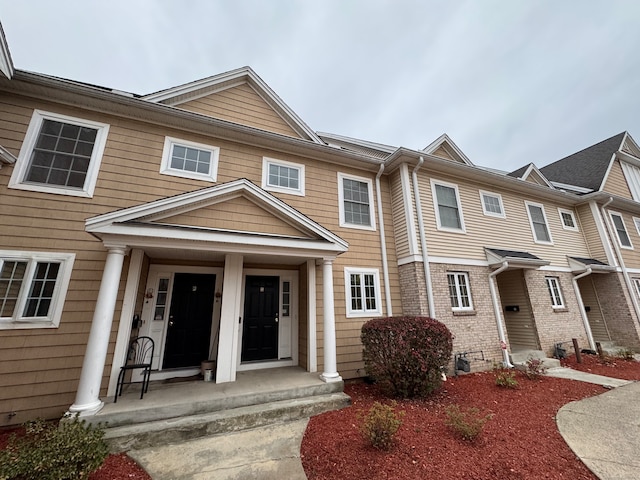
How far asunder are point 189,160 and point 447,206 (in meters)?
7.59

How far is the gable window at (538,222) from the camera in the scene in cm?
950

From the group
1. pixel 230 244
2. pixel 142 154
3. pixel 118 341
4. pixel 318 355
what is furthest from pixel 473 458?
pixel 142 154

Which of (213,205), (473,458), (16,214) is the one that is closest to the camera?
(473,458)

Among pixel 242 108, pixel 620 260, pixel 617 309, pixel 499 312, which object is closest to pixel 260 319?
pixel 242 108

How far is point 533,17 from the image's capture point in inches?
332

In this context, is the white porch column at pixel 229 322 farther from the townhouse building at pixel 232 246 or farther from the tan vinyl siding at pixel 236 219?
the tan vinyl siding at pixel 236 219

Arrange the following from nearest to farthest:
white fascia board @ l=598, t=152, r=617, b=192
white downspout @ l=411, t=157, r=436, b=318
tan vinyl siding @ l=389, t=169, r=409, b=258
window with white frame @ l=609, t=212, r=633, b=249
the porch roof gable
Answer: white downspout @ l=411, t=157, r=436, b=318 → tan vinyl siding @ l=389, t=169, r=409, b=258 → the porch roof gable → window with white frame @ l=609, t=212, r=633, b=249 → white fascia board @ l=598, t=152, r=617, b=192

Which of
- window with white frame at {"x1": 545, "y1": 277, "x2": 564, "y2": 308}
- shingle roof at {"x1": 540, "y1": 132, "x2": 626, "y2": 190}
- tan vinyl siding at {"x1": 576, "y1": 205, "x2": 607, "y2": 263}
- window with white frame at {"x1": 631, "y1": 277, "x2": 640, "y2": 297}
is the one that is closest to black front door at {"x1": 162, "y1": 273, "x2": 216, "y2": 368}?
window with white frame at {"x1": 545, "y1": 277, "x2": 564, "y2": 308}

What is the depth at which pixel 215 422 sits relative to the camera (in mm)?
3842

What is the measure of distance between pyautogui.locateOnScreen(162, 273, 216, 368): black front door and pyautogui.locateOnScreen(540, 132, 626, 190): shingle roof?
1629cm

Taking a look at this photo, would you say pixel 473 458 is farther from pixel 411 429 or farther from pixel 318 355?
pixel 318 355

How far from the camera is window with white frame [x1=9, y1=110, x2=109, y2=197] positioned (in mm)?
4762

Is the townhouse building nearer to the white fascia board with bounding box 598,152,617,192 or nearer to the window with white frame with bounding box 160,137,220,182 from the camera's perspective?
the window with white frame with bounding box 160,137,220,182

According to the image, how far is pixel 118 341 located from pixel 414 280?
265 inches
